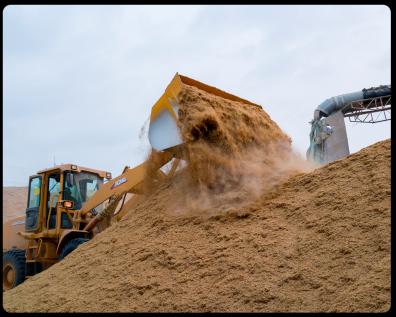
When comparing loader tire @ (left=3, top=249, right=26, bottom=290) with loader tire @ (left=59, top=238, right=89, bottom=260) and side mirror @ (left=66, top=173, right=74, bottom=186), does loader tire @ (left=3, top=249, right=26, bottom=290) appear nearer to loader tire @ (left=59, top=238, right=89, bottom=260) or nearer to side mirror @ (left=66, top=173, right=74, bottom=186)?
loader tire @ (left=59, top=238, right=89, bottom=260)

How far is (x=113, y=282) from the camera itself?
463 cm

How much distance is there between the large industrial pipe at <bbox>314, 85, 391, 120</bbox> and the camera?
15.2 m

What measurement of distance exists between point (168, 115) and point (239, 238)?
2430 mm

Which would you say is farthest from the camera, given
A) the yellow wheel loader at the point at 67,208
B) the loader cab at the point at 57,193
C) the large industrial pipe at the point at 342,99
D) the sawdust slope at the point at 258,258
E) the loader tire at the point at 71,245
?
the large industrial pipe at the point at 342,99

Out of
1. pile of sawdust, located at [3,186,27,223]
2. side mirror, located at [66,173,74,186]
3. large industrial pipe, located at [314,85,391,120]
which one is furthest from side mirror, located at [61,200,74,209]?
pile of sawdust, located at [3,186,27,223]

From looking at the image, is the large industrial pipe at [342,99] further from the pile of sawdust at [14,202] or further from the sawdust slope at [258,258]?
the pile of sawdust at [14,202]

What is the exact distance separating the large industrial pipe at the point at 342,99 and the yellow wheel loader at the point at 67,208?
29.5 feet

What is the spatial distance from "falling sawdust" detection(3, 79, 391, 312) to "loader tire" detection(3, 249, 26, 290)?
327 cm

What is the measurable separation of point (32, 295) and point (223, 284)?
8.51ft

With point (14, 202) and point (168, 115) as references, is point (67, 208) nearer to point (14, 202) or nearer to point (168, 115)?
point (168, 115)

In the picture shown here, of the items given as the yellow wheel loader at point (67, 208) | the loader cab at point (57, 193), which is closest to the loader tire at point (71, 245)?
the yellow wheel loader at point (67, 208)

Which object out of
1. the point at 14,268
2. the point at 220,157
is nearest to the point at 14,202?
the point at 14,268

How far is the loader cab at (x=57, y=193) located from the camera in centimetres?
881

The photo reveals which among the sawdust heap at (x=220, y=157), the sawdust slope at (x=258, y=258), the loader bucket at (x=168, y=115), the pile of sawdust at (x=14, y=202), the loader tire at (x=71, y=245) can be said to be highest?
the pile of sawdust at (x=14, y=202)
